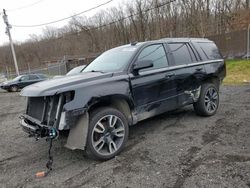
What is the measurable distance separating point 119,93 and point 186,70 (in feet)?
6.16

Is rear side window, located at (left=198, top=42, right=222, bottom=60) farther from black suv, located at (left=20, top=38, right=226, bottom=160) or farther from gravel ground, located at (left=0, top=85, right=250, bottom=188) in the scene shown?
gravel ground, located at (left=0, top=85, right=250, bottom=188)

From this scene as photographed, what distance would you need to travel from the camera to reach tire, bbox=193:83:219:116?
561 centimetres

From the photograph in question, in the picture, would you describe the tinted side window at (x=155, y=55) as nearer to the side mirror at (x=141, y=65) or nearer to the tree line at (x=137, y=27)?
the side mirror at (x=141, y=65)

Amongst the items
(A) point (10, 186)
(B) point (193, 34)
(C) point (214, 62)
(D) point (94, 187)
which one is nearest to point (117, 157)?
(D) point (94, 187)

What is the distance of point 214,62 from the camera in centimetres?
594

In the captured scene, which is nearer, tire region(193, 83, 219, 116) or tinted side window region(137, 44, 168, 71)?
tinted side window region(137, 44, 168, 71)

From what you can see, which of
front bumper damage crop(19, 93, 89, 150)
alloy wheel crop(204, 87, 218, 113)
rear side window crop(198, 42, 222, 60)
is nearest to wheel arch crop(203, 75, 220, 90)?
alloy wheel crop(204, 87, 218, 113)

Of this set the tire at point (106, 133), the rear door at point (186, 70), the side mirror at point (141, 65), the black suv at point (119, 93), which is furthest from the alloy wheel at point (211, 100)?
the tire at point (106, 133)

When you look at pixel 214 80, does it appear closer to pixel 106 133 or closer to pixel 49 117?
pixel 106 133

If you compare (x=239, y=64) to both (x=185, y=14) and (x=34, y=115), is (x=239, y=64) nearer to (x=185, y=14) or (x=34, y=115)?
(x=34, y=115)

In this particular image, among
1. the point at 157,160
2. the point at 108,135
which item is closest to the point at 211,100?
the point at 157,160

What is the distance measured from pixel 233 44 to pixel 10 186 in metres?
18.3

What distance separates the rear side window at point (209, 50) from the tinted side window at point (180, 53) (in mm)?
628

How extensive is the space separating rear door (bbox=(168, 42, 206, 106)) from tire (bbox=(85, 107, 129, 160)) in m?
1.60
